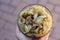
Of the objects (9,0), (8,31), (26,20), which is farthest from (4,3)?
(26,20)

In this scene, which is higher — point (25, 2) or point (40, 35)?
point (25, 2)

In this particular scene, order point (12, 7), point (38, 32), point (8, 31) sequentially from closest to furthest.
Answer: point (38, 32) < point (8, 31) < point (12, 7)

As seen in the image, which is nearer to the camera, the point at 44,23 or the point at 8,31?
the point at 44,23

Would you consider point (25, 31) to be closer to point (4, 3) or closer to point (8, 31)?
point (8, 31)

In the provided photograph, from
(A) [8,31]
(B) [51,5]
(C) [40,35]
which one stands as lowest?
(C) [40,35]

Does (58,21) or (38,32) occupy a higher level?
(58,21)

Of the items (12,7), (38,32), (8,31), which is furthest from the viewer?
(12,7)

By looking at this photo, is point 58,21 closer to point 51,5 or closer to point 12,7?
point 51,5

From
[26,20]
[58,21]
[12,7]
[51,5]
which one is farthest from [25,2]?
[26,20]
